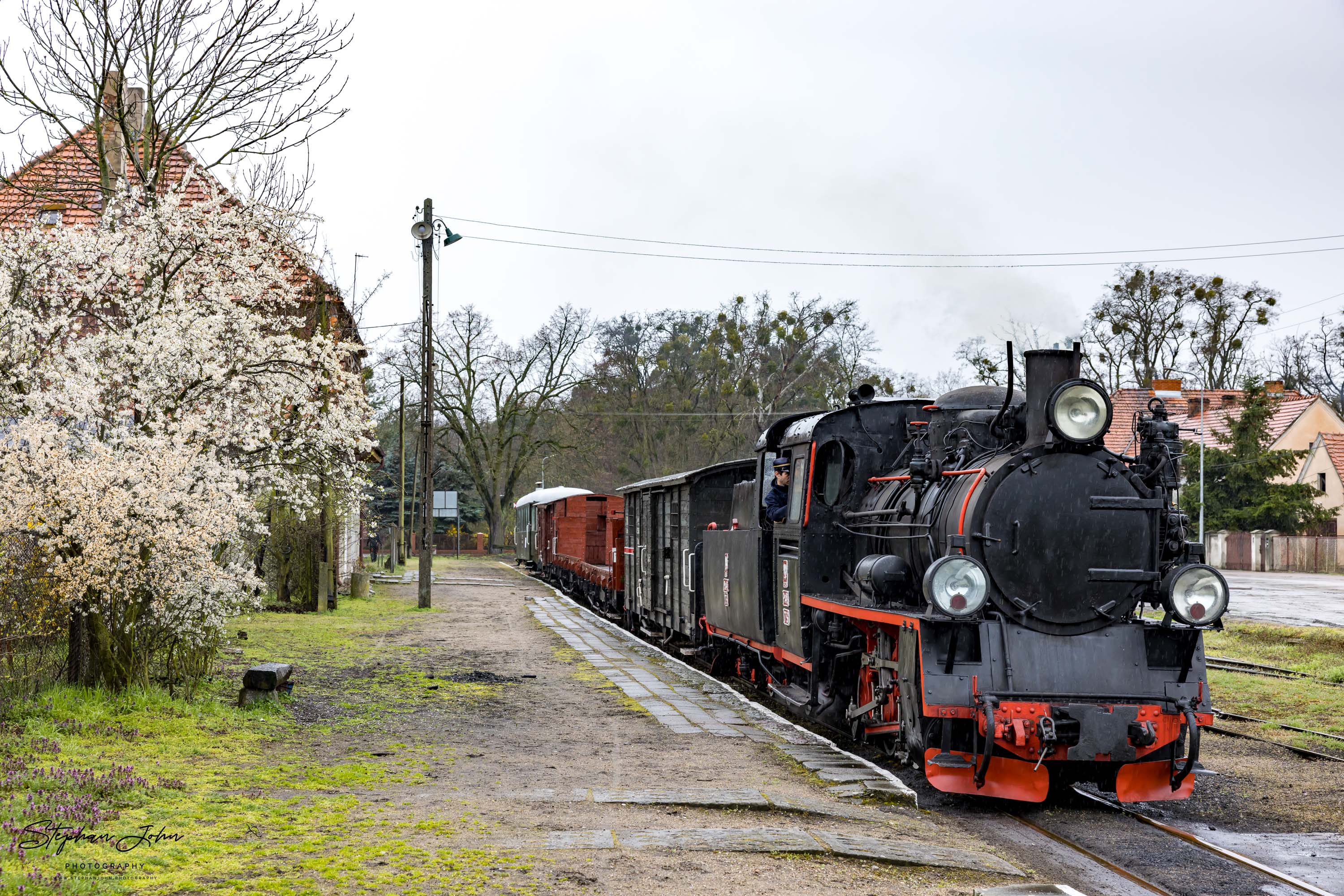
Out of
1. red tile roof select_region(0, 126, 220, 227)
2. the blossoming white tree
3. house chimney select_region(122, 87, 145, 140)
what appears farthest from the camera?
house chimney select_region(122, 87, 145, 140)

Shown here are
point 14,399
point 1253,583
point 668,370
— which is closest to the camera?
point 14,399

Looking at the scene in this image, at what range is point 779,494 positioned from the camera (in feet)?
34.4

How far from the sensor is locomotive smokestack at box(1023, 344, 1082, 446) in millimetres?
7445

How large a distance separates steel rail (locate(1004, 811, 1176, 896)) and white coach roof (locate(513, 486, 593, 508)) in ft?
77.7

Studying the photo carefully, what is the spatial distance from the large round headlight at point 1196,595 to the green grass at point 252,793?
14.4 feet

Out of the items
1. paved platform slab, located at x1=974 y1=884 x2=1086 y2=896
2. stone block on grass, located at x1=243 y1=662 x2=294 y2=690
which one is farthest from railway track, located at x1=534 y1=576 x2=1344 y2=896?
stone block on grass, located at x1=243 y1=662 x2=294 y2=690

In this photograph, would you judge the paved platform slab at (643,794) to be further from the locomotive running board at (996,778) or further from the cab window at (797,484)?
the cab window at (797,484)

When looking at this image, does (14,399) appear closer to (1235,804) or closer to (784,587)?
(784,587)

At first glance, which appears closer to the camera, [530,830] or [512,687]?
[530,830]

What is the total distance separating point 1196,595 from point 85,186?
11.7 meters

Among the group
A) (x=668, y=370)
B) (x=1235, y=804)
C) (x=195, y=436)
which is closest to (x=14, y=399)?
(x=195, y=436)

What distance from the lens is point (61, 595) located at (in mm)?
8516

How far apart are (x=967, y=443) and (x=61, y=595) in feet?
22.4

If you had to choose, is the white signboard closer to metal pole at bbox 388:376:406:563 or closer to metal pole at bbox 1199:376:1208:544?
metal pole at bbox 388:376:406:563
